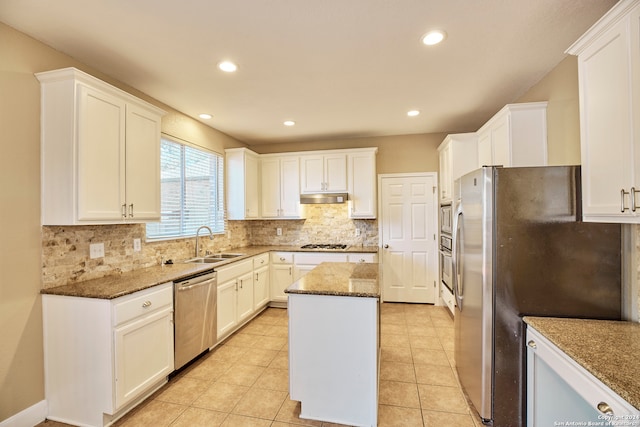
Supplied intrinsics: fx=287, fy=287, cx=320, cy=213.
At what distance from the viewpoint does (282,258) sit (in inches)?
168

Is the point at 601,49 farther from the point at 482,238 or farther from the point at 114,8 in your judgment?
the point at 114,8

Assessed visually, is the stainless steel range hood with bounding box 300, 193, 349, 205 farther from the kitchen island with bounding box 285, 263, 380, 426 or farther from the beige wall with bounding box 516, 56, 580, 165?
the beige wall with bounding box 516, 56, 580, 165

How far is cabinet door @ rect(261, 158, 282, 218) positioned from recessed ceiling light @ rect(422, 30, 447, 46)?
3.02 metres

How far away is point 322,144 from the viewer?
15.8 feet

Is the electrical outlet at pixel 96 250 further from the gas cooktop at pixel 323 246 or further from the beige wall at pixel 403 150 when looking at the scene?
the beige wall at pixel 403 150

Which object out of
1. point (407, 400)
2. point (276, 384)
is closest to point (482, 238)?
point (407, 400)

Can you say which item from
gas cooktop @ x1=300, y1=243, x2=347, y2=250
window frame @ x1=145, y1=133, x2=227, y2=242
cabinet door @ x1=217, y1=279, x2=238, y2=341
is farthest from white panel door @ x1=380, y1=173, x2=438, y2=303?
window frame @ x1=145, y1=133, x2=227, y2=242

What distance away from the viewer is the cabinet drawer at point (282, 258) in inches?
167

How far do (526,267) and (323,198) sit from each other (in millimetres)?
2911

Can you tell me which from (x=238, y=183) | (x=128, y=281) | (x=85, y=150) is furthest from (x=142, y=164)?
(x=238, y=183)

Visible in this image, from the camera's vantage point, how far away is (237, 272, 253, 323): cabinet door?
347 cm

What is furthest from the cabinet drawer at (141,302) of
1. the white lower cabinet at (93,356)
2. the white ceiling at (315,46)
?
the white ceiling at (315,46)

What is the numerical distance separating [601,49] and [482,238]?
3.73 ft

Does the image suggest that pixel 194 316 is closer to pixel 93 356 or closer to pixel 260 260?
pixel 93 356
